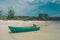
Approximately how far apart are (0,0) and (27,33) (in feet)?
3.67

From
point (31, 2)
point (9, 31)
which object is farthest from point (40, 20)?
point (9, 31)

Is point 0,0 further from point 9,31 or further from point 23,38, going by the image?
point 23,38

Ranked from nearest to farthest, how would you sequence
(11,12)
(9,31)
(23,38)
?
(23,38)
(11,12)
(9,31)

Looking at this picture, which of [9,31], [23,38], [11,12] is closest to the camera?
[23,38]

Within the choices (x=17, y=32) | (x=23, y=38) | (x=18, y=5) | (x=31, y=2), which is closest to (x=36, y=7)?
(x=31, y=2)

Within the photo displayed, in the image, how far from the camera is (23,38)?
12.4 feet

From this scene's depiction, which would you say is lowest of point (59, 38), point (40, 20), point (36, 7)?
point (59, 38)

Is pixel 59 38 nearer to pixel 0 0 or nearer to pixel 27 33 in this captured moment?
pixel 27 33

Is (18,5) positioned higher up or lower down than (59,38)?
higher up

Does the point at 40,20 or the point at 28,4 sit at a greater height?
the point at 28,4

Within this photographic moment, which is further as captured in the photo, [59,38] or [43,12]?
[43,12]

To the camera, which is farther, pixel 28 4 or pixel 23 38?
pixel 28 4

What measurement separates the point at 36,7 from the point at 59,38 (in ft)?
3.80

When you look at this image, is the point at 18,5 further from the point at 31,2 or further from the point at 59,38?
the point at 59,38
